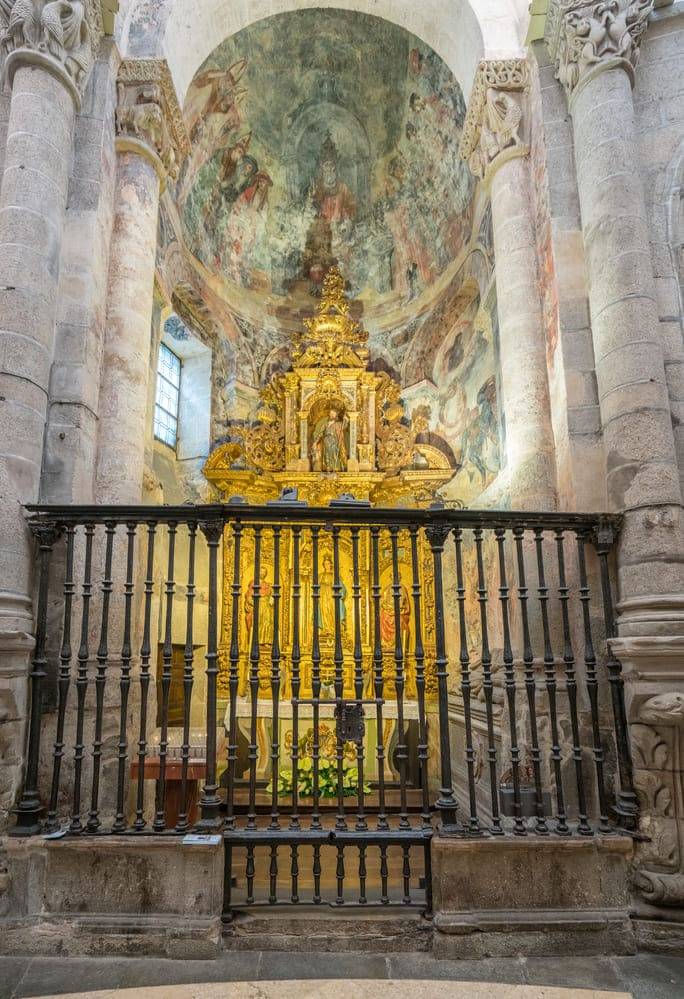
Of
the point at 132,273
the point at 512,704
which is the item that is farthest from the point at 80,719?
the point at 132,273

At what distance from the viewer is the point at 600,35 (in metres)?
5.50

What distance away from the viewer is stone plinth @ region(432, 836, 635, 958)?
373cm

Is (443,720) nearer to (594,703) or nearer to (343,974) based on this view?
(594,703)

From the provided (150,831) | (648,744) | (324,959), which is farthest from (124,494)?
(648,744)

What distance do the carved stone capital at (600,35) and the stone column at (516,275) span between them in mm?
1258

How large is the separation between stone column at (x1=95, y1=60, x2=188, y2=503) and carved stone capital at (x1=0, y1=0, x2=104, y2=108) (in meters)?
1.12

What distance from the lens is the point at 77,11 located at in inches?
218

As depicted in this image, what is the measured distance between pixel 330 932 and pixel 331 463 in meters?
8.19

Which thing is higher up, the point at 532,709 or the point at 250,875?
the point at 532,709

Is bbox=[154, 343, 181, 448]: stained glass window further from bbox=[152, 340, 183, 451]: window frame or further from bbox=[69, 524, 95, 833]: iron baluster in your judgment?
bbox=[69, 524, 95, 833]: iron baluster

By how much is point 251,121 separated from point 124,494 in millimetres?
8235

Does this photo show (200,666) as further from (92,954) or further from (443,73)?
(443,73)

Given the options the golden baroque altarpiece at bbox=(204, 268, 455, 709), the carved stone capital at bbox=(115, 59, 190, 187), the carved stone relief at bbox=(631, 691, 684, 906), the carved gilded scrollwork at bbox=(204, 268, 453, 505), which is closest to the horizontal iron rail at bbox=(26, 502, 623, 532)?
the carved stone relief at bbox=(631, 691, 684, 906)

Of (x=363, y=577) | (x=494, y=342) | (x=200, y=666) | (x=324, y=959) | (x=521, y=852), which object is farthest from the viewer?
(x=363, y=577)
